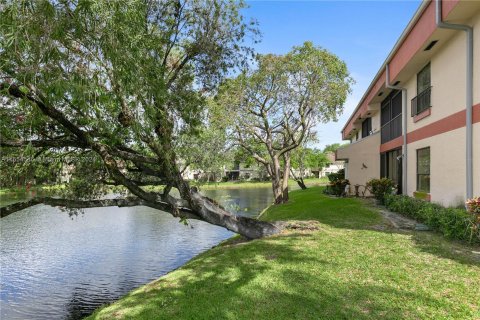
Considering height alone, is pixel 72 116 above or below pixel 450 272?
above

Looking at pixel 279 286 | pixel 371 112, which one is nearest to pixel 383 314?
pixel 279 286

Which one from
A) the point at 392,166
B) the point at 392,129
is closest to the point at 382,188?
the point at 392,166

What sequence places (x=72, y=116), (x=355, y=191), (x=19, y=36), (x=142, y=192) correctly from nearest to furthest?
1. (x=19, y=36)
2. (x=72, y=116)
3. (x=142, y=192)
4. (x=355, y=191)

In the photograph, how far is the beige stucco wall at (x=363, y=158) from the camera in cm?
2190

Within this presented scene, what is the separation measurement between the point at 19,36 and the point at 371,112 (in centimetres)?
2201

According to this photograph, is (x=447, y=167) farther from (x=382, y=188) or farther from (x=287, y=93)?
(x=287, y=93)

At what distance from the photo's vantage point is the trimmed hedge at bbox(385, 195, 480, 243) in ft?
27.8

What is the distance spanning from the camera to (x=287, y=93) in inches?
910

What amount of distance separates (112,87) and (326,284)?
484 cm

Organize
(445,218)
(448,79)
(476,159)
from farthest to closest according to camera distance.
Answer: (448,79) < (476,159) < (445,218)

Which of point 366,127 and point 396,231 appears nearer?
point 396,231

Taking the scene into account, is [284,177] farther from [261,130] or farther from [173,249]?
[173,249]

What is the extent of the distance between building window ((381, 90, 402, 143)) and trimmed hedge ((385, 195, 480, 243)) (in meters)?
5.51

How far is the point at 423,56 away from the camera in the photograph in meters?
13.0
